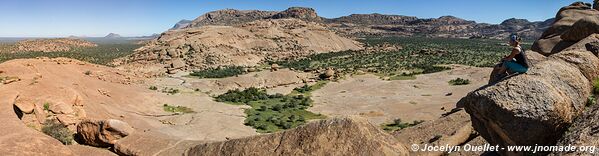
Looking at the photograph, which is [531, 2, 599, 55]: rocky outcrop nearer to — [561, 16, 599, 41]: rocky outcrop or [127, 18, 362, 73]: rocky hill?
[561, 16, 599, 41]: rocky outcrop

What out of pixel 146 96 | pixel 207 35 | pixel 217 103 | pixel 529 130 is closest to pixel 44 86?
pixel 146 96

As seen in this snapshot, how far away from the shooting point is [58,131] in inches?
758

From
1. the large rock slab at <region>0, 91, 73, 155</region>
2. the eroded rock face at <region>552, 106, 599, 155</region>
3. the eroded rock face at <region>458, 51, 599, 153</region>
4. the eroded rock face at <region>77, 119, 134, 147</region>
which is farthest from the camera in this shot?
the eroded rock face at <region>77, 119, 134, 147</region>

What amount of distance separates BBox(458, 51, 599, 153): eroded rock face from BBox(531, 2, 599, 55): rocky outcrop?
12331 millimetres

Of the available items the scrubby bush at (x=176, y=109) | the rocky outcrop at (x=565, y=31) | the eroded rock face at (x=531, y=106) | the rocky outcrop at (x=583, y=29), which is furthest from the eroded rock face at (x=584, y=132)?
the scrubby bush at (x=176, y=109)

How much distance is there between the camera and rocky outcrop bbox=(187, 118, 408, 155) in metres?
9.95

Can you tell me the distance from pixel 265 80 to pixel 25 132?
35670 mm

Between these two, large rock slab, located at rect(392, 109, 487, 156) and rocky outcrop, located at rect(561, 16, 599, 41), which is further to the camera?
rocky outcrop, located at rect(561, 16, 599, 41)

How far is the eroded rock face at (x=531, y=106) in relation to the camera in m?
8.02

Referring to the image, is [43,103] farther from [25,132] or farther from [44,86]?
[25,132]

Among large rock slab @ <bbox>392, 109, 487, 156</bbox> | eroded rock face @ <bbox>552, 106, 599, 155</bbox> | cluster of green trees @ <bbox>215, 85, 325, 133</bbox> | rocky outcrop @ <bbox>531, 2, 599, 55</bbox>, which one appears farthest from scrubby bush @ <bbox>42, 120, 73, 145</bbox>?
rocky outcrop @ <bbox>531, 2, 599, 55</bbox>

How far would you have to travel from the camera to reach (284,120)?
3225 cm

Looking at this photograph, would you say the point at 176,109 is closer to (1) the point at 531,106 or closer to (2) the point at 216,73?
(2) the point at 216,73

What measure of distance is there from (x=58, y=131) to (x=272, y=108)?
20.0m
